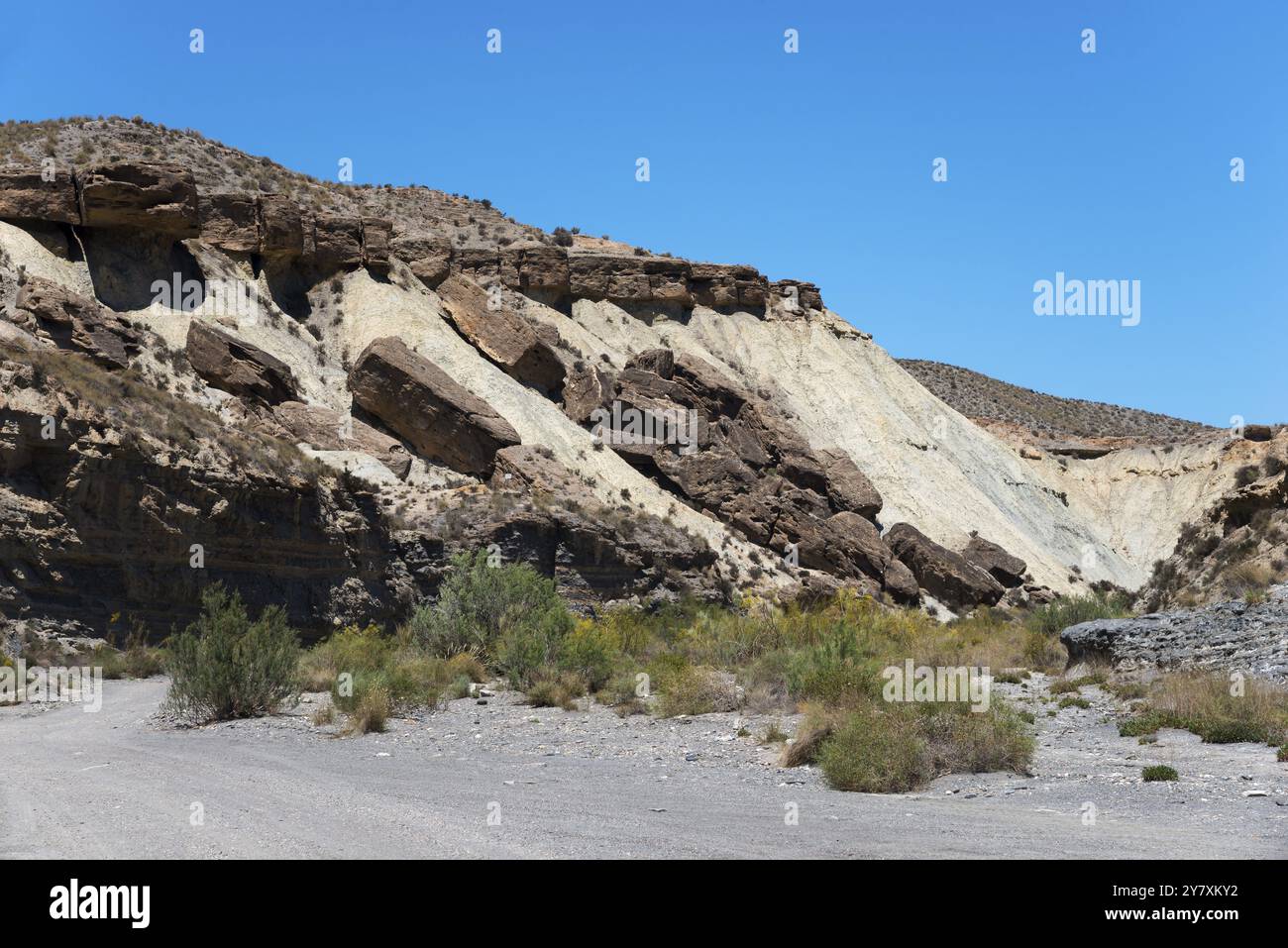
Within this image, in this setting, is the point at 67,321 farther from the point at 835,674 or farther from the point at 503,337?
the point at 835,674

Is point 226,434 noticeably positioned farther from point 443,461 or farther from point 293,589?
point 443,461

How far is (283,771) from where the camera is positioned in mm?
10695

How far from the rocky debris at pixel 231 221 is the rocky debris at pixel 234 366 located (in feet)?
25.2

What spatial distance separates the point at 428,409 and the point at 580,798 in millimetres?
30234

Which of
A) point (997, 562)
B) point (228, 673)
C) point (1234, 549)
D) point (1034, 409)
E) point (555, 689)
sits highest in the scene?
point (1034, 409)

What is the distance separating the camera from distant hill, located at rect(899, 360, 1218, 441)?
78188 mm

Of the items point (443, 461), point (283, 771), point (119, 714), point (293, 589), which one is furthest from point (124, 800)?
point (443, 461)

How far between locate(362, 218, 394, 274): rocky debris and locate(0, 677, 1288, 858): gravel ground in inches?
1365

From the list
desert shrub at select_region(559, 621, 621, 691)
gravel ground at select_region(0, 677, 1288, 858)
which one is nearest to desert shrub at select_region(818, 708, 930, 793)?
gravel ground at select_region(0, 677, 1288, 858)

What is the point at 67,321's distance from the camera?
31.4 m

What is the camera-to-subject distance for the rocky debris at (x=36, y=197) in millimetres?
37125

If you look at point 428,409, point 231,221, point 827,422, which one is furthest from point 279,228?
point 827,422

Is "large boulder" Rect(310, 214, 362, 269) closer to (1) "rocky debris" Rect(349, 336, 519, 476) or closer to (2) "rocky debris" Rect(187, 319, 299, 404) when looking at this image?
(1) "rocky debris" Rect(349, 336, 519, 476)
